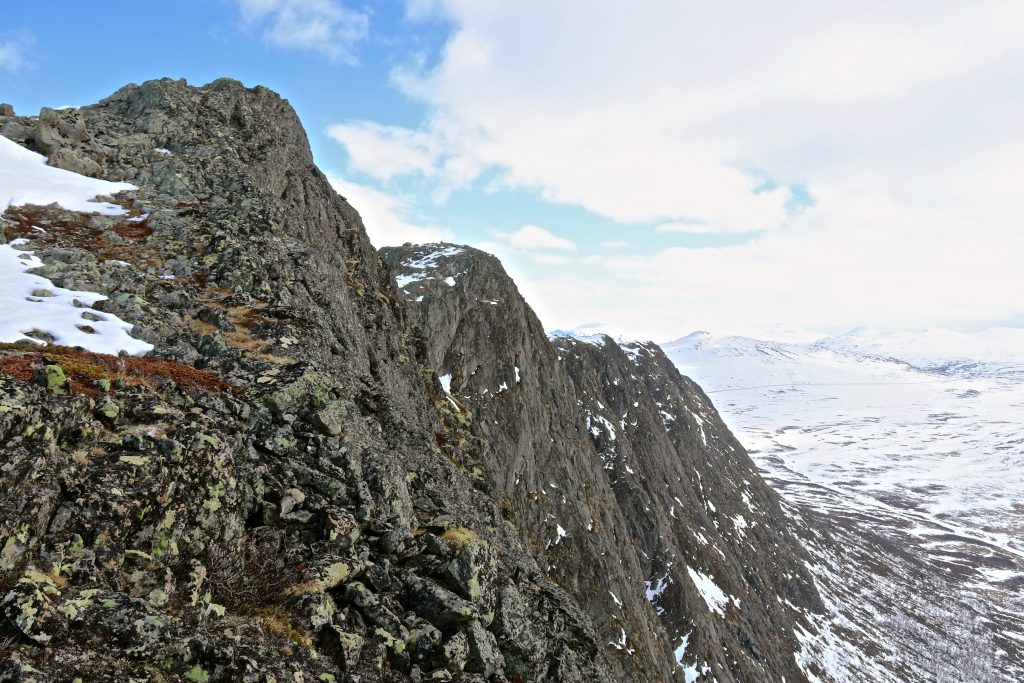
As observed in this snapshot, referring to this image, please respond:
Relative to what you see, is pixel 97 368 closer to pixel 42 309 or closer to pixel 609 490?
pixel 42 309

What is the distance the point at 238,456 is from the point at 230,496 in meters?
1.11

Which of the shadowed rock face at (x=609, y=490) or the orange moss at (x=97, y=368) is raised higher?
the orange moss at (x=97, y=368)

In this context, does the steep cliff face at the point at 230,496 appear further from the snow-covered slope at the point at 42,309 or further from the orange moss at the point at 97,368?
the snow-covered slope at the point at 42,309

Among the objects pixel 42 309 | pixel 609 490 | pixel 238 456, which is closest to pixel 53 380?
pixel 238 456

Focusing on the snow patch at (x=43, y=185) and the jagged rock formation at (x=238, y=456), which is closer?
the jagged rock formation at (x=238, y=456)

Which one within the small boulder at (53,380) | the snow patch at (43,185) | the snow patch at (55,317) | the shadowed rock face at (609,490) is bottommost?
the shadowed rock face at (609,490)

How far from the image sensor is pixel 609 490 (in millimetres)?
65688

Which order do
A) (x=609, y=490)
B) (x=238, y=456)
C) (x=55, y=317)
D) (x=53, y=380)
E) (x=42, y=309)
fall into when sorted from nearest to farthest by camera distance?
1. (x=53, y=380)
2. (x=238, y=456)
3. (x=55, y=317)
4. (x=42, y=309)
5. (x=609, y=490)

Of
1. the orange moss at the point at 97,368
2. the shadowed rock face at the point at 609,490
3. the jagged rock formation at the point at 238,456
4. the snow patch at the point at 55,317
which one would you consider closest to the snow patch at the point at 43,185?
the jagged rock formation at the point at 238,456

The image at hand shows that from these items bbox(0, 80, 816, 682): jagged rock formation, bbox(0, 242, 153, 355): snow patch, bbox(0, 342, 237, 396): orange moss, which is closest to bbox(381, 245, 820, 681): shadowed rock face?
bbox(0, 80, 816, 682): jagged rock formation

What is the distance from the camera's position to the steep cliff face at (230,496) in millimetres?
7906

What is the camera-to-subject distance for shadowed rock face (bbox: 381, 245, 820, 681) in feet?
165

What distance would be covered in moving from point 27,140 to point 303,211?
13.2 metres

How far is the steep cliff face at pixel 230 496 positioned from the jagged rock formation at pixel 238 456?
0.16 ft
